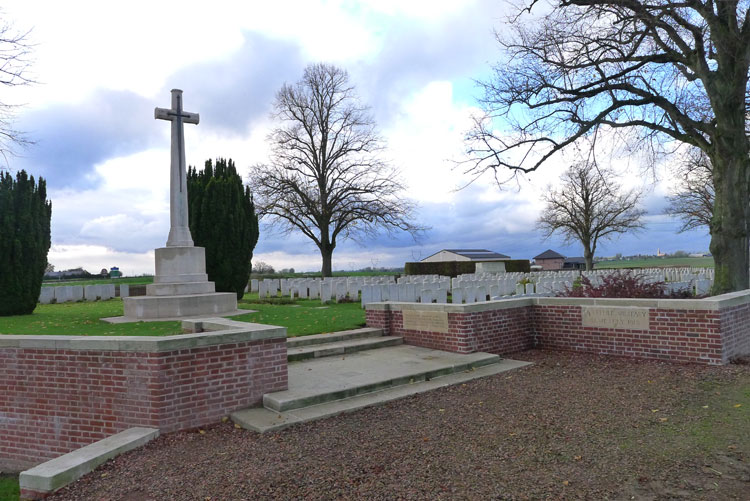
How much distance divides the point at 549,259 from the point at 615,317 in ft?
226

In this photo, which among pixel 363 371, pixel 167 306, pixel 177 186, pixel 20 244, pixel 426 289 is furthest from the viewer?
pixel 426 289

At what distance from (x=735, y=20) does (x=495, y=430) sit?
1178 centimetres

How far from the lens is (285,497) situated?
354cm

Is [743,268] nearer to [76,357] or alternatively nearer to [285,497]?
[285,497]

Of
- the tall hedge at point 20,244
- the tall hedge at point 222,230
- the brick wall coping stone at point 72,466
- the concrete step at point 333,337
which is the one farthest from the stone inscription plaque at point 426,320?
the tall hedge at point 20,244

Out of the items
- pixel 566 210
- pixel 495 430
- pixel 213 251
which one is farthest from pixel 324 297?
pixel 566 210

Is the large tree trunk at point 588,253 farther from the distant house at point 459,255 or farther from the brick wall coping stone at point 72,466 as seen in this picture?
the brick wall coping stone at point 72,466

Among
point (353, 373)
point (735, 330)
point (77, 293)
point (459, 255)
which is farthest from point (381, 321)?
point (459, 255)

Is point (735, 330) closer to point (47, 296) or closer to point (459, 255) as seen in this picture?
point (47, 296)

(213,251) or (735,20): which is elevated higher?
(735,20)

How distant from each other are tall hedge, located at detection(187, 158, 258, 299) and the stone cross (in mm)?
5084

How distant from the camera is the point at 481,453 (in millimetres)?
4211

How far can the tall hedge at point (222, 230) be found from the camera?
1806 centimetres

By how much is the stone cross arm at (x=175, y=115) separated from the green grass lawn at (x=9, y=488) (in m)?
9.47
